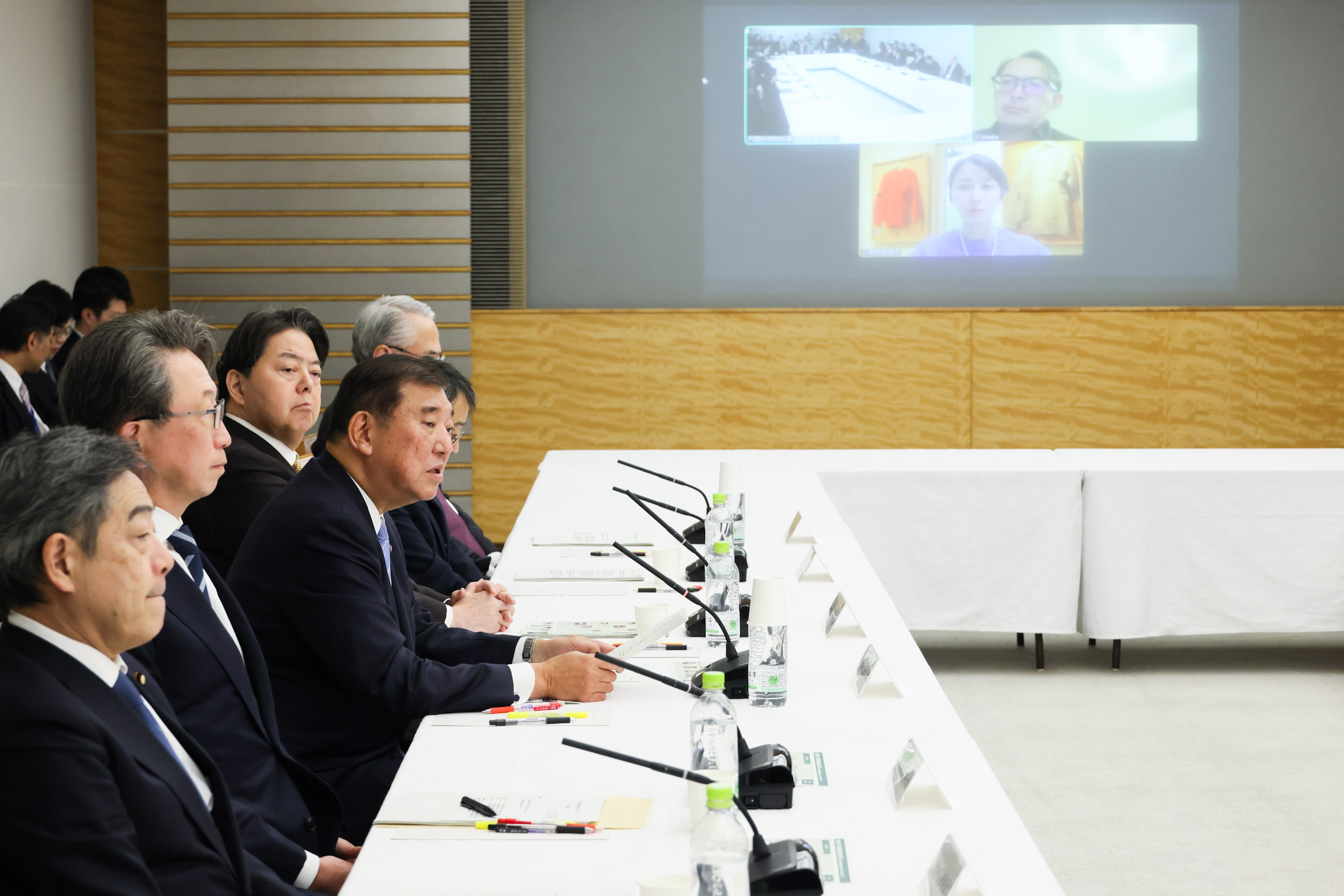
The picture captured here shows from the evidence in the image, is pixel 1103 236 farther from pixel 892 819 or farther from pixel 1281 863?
pixel 892 819

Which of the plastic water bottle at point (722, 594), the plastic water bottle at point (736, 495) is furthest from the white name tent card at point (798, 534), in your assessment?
the plastic water bottle at point (722, 594)

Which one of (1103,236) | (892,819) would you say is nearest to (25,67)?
(1103,236)

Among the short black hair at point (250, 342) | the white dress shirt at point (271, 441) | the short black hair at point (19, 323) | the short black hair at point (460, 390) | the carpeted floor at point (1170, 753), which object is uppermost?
the short black hair at point (19, 323)

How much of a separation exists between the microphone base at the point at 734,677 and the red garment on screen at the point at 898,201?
18.2 feet

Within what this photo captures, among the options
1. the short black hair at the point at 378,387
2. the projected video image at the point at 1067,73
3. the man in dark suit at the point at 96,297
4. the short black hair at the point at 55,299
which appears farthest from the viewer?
the projected video image at the point at 1067,73

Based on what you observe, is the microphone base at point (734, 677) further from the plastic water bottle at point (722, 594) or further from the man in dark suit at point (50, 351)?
the man in dark suit at point (50, 351)

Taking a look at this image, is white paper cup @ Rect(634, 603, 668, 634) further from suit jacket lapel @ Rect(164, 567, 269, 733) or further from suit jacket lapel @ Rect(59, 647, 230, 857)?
suit jacket lapel @ Rect(59, 647, 230, 857)

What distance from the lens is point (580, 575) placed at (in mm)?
3152

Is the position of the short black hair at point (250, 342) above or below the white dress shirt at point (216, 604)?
above

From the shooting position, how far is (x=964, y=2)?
7258 millimetres

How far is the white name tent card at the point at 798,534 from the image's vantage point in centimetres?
356

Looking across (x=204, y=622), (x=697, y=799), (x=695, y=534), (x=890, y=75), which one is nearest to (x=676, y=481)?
(x=695, y=534)

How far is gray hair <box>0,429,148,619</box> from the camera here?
133 centimetres

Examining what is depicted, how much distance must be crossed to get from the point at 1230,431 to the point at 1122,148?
1753 mm
